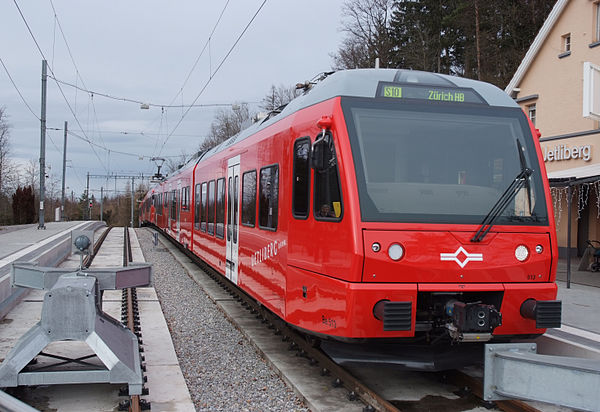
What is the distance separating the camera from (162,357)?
7156mm

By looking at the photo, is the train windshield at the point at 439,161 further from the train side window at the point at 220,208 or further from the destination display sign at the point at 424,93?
the train side window at the point at 220,208

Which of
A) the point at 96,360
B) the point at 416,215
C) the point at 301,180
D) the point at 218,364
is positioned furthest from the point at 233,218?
the point at 416,215

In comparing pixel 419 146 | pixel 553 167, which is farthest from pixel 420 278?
pixel 553 167

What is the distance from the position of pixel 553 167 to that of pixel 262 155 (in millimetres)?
13764

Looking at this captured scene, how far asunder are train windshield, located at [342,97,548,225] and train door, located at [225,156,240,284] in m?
4.42

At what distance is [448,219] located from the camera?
5457mm

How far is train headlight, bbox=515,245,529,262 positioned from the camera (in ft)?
18.1

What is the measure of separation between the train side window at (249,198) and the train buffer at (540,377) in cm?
443

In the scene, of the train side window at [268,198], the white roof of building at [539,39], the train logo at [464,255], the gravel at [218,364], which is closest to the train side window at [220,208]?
the gravel at [218,364]

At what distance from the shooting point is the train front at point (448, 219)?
205 inches

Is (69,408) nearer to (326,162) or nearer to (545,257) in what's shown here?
(326,162)

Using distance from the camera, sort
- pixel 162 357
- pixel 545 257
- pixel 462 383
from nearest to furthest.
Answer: pixel 545 257 < pixel 462 383 < pixel 162 357

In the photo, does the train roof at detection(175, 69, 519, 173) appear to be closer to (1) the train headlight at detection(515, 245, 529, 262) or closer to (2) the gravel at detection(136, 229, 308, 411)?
(1) the train headlight at detection(515, 245, 529, 262)

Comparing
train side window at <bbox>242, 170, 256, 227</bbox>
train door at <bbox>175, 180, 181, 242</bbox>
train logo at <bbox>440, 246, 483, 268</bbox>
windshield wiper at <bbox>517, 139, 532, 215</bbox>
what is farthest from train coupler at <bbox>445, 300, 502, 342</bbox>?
train door at <bbox>175, 180, 181, 242</bbox>
